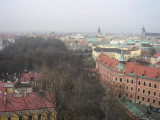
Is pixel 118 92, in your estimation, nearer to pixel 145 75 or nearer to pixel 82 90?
pixel 145 75

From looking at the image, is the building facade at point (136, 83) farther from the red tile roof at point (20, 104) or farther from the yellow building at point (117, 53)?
the yellow building at point (117, 53)

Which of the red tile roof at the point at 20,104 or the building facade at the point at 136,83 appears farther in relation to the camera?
the building facade at the point at 136,83

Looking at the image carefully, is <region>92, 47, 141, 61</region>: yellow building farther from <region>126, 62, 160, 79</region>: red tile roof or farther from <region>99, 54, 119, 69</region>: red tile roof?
<region>126, 62, 160, 79</region>: red tile roof

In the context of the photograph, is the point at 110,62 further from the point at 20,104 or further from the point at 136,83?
the point at 20,104

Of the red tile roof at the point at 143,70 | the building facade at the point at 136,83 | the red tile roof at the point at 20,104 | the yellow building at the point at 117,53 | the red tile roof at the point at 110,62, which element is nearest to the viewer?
the red tile roof at the point at 20,104

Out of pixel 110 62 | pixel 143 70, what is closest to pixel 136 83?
pixel 143 70

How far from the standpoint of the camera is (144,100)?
103 ft

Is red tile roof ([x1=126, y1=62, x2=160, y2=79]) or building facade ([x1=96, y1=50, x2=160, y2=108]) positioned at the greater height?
red tile roof ([x1=126, y1=62, x2=160, y2=79])

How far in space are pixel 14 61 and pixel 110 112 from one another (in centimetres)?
4067

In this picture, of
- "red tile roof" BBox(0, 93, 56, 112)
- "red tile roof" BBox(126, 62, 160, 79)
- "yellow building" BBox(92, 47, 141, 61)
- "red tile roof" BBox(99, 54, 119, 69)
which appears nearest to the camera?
"red tile roof" BBox(0, 93, 56, 112)

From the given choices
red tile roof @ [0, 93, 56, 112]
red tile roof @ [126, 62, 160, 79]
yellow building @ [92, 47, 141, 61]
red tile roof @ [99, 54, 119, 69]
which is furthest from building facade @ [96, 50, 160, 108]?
yellow building @ [92, 47, 141, 61]

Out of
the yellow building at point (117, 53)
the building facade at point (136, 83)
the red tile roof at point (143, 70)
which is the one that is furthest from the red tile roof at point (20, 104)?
the yellow building at point (117, 53)

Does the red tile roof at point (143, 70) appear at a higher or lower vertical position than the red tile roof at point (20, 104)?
higher

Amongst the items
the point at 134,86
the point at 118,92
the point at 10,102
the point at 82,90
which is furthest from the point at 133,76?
the point at 10,102
